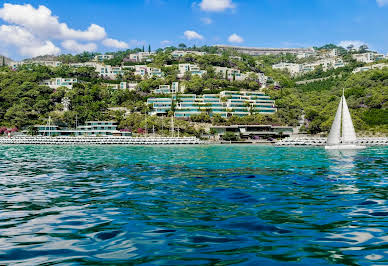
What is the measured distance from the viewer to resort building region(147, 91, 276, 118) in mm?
126438

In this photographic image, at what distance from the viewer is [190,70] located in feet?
525

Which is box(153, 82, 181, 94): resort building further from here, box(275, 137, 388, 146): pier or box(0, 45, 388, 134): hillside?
box(275, 137, 388, 146): pier

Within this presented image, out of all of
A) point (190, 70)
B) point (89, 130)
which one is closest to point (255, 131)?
point (89, 130)

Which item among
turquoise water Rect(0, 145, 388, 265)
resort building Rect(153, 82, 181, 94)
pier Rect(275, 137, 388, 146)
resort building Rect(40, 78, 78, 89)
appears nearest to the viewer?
turquoise water Rect(0, 145, 388, 265)

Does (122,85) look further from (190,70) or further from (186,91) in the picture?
(190,70)

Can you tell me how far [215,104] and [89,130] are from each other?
43.1 metres

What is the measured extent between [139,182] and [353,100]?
11749 cm

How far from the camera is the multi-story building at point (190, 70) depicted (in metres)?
158

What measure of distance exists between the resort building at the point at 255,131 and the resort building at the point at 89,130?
1108 inches

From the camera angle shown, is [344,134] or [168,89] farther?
[168,89]

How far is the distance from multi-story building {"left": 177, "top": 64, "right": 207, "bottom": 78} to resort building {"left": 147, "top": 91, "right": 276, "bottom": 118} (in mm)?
25367

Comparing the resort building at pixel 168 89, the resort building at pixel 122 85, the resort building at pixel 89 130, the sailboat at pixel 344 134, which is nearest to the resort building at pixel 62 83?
the resort building at pixel 122 85

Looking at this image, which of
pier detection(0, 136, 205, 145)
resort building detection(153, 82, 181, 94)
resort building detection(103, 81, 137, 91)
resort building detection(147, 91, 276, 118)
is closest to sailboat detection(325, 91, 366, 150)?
pier detection(0, 136, 205, 145)

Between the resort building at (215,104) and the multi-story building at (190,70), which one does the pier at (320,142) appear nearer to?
the resort building at (215,104)
